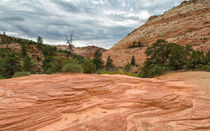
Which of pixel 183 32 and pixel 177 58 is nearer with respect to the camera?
pixel 177 58

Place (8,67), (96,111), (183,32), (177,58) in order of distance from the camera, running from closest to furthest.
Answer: (96,111), (177,58), (8,67), (183,32)

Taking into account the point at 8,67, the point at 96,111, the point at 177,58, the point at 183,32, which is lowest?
the point at 96,111

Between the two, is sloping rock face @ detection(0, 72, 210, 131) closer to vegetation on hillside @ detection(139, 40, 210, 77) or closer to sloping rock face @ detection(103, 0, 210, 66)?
vegetation on hillside @ detection(139, 40, 210, 77)

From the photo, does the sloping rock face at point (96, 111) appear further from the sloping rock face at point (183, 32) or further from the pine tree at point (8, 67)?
the sloping rock face at point (183, 32)

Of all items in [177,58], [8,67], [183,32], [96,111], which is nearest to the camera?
[96,111]

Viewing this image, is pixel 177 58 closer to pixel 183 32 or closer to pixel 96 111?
pixel 96 111

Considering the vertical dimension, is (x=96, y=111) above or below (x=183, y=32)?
below

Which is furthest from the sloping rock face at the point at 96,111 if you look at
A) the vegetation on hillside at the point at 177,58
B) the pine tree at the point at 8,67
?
the pine tree at the point at 8,67

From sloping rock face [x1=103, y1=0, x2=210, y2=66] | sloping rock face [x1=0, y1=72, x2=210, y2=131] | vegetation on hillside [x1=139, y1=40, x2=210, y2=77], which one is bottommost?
sloping rock face [x1=0, y1=72, x2=210, y2=131]

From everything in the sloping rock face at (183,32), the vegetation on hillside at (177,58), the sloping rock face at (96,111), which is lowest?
the sloping rock face at (96,111)

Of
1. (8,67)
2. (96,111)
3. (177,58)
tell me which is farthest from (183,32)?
(8,67)

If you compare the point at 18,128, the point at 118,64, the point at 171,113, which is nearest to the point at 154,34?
the point at 118,64

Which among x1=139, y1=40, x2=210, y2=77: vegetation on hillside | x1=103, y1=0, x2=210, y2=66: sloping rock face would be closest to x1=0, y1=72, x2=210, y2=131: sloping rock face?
x1=139, y1=40, x2=210, y2=77: vegetation on hillside

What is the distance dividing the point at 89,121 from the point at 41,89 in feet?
9.45
